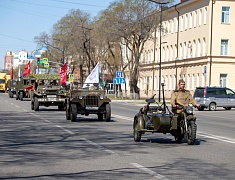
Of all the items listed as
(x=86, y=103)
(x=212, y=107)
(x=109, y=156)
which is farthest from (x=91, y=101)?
(x=212, y=107)

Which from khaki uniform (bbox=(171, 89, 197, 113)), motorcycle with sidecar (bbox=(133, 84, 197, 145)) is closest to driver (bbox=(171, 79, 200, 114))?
khaki uniform (bbox=(171, 89, 197, 113))

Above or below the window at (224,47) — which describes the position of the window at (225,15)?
above

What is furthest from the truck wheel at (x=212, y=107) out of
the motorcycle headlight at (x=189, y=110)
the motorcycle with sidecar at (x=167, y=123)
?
the motorcycle headlight at (x=189, y=110)

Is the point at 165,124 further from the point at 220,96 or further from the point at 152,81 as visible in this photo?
the point at 152,81

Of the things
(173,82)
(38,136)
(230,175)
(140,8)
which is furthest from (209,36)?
(230,175)

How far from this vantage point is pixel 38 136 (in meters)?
19.4

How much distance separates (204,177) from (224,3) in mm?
66065

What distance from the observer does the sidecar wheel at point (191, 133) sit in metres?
16.6

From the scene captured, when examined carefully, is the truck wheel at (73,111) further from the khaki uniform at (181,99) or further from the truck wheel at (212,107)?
the truck wheel at (212,107)

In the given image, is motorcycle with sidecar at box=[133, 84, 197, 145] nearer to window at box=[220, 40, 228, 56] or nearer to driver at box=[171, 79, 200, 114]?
driver at box=[171, 79, 200, 114]

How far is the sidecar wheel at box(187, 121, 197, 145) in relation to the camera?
1662cm

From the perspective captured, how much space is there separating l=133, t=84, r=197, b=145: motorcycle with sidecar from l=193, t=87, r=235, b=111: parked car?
100ft

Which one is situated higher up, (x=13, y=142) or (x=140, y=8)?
(x=140, y=8)

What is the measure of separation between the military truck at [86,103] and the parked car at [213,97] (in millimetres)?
20482
